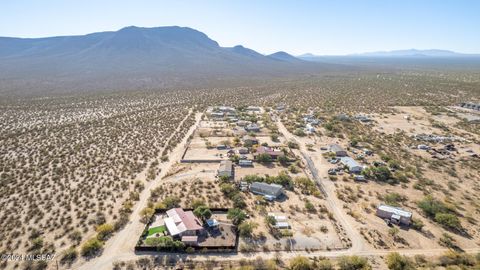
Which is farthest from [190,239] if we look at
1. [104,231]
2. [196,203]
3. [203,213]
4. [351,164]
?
[351,164]

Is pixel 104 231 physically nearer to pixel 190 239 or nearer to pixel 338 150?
pixel 190 239

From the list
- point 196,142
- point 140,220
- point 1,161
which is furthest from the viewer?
point 196,142

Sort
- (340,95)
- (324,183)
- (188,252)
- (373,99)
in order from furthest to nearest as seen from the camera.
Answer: (340,95) → (373,99) → (324,183) → (188,252)

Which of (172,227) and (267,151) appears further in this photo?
(267,151)

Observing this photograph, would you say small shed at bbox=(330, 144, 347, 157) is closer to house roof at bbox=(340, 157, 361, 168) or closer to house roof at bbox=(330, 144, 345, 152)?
house roof at bbox=(330, 144, 345, 152)

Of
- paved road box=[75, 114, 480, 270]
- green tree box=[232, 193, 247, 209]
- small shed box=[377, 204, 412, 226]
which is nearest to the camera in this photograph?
paved road box=[75, 114, 480, 270]

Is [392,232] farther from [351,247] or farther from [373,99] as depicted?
[373,99]

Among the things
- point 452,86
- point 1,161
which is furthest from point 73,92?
point 452,86

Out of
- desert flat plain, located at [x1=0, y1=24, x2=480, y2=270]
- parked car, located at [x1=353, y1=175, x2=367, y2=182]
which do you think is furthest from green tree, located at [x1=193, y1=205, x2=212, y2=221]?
parked car, located at [x1=353, y1=175, x2=367, y2=182]

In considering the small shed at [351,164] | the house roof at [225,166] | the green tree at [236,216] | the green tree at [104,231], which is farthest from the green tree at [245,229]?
the small shed at [351,164]
